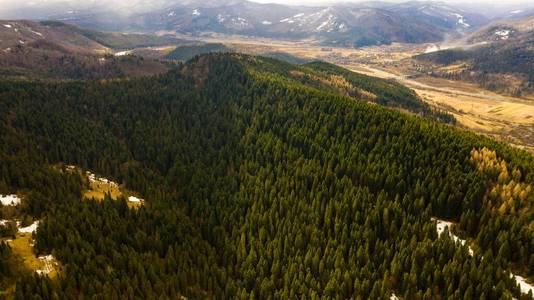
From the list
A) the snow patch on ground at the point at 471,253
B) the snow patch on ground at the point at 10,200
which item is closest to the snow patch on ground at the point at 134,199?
the snow patch on ground at the point at 10,200

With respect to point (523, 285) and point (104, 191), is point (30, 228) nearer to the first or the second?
point (104, 191)

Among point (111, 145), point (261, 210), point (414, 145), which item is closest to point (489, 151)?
point (414, 145)

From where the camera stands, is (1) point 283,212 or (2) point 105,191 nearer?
(1) point 283,212

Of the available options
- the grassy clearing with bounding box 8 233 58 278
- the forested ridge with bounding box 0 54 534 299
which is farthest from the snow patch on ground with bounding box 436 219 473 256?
the grassy clearing with bounding box 8 233 58 278

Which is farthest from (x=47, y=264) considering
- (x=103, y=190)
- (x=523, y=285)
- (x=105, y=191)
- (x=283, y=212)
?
(x=523, y=285)

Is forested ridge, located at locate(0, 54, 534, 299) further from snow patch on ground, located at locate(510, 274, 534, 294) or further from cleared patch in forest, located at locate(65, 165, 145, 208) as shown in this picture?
cleared patch in forest, located at locate(65, 165, 145, 208)

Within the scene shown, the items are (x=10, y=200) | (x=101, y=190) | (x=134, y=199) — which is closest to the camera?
(x=10, y=200)

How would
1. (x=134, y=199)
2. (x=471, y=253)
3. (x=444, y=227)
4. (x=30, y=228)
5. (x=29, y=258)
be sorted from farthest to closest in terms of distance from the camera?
(x=134, y=199), (x=444, y=227), (x=30, y=228), (x=471, y=253), (x=29, y=258)
